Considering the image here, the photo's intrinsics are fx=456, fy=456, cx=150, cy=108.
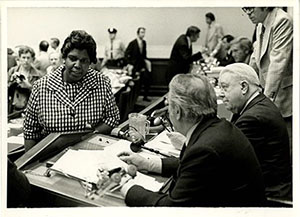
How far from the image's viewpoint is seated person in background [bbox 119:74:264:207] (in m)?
1.04

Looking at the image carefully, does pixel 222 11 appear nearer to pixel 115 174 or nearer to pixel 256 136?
pixel 256 136

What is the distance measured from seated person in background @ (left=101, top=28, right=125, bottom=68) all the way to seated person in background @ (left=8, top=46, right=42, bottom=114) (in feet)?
0.96

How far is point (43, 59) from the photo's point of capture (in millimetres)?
1616

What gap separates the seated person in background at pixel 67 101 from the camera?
1.38 m

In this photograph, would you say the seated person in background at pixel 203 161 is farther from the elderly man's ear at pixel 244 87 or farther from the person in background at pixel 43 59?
the person in background at pixel 43 59

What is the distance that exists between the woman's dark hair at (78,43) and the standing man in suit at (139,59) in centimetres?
42

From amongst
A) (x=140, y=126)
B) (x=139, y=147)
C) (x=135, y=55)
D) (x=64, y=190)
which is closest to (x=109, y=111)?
(x=140, y=126)

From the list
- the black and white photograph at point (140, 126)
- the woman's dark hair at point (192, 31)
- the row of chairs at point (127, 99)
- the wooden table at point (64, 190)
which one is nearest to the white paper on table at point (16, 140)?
the black and white photograph at point (140, 126)

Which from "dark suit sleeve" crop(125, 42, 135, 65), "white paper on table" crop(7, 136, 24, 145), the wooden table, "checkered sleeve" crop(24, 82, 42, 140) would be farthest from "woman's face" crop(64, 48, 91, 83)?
"dark suit sleeve" crop(125, 42, 135, 65)

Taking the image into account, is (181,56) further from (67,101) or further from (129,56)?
(67,101)

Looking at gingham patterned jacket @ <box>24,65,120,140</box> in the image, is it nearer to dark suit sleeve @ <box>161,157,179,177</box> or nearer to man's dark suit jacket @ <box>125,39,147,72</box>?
dark suit sleeve @ <box>161,157,179,177</box>

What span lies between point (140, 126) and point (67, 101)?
0.80 ft
